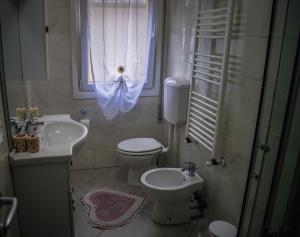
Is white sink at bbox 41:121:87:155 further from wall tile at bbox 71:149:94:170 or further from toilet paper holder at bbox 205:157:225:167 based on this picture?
toilet paper holder at bbox 205:157:225:167

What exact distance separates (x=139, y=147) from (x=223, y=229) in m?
1.29

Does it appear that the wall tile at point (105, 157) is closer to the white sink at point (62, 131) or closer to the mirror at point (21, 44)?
the white sink at point (62, 131)

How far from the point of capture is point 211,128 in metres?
2.28

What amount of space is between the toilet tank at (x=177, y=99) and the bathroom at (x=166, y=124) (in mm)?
46

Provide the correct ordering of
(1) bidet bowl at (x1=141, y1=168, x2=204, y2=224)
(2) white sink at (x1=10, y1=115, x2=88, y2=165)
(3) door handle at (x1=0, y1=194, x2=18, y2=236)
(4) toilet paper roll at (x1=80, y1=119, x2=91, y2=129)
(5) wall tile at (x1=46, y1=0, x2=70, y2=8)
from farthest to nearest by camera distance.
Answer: (4) toilet paper roll at (x1=80, y1=119, x2=91, y2=129), (5) wall tile at (x1=46, y1=0, x2=70, y2=8), (1) bidet bowl at (x1=141, y1=168, x2=204, y2=224), (2) white sink at (x1=10, y1=115, x2=88, y2=165), (3) door handle at (x1=0, y1=194, x2=18, y2=236)

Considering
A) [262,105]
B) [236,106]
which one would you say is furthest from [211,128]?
[262,105]

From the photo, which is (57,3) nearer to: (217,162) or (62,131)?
(62,131)

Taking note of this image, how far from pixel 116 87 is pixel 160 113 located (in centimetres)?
66

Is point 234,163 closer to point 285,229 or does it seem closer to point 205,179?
point 205,179

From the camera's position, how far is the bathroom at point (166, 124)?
1.32 metres

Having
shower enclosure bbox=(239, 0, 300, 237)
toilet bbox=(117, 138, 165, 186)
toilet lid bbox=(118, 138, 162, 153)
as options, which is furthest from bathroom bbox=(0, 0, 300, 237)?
toilet lid bbox=(118, 138, 162, 153)

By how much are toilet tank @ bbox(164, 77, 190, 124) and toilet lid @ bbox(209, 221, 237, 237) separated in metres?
1.12

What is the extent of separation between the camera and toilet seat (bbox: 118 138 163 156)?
2871 mm

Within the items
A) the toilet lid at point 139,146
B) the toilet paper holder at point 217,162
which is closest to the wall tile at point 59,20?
the toilet lid at point 139,146
